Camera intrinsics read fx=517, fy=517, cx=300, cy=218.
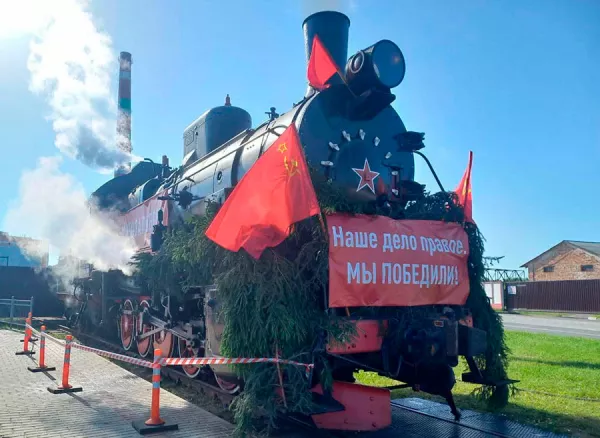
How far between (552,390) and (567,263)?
33114 mm

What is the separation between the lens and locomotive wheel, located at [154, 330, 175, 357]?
7.21 meters

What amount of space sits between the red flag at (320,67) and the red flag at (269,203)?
1207 mm

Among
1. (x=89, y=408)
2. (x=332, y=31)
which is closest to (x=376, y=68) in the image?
(x=332, y=31)

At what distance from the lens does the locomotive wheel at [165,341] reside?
721cm

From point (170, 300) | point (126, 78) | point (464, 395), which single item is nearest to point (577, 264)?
point (126, 78)

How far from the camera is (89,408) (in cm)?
557

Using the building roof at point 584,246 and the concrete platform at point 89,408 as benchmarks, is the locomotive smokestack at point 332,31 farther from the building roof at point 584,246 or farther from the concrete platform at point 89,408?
the building roof at point 584,246

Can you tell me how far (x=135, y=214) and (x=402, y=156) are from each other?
594 centimetres

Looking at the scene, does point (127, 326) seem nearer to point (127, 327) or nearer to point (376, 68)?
point (127, 327)

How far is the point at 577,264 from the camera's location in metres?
35.7

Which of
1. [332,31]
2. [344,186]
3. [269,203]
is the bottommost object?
[269,203]

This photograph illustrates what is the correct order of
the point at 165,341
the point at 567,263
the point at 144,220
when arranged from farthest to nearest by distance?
1. the point at 567,263
2. the point at 144,220
3. the point at 165,341

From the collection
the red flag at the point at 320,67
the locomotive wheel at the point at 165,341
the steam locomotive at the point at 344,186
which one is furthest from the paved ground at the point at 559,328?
the red flag at the point at 320,67

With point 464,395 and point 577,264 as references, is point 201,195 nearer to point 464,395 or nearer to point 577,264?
point 464,395
